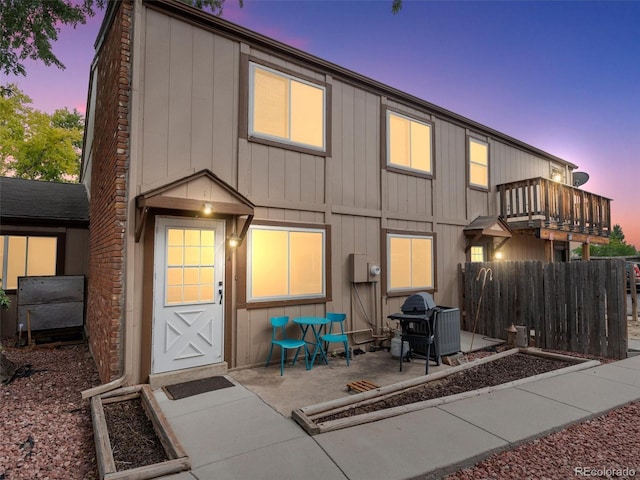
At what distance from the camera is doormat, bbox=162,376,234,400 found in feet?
14.4

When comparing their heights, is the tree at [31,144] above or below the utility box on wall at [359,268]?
above

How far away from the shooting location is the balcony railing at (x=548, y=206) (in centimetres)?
951

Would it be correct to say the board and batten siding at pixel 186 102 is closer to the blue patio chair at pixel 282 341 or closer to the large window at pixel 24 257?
the blue patio chair at pixel 282 341

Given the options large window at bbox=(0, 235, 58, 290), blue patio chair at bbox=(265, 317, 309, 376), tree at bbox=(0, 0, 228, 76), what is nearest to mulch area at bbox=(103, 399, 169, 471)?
blue patio chair at bbox=(265, 317, 309, 376)

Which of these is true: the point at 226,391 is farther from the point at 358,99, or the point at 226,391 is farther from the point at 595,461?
the point at 358,99

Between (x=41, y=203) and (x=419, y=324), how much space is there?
34.9ft

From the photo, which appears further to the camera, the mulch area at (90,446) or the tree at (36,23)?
the tree at (36,23)

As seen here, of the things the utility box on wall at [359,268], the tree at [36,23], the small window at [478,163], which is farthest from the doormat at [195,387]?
the small window at [478,163]

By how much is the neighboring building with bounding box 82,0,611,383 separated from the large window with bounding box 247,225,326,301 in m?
0.03

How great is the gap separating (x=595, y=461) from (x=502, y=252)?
8.45 meters

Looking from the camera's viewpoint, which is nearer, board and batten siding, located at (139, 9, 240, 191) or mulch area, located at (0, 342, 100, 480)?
mulch area, located at (0, 342, 100, 480)

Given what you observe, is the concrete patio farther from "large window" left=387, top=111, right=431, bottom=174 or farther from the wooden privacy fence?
"large window" left=387, top=111, right=431, bottom=174

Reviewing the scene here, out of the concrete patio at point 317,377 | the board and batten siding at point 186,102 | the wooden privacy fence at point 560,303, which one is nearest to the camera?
the concrete patio at point 317,377

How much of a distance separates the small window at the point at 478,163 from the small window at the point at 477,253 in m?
1.82
